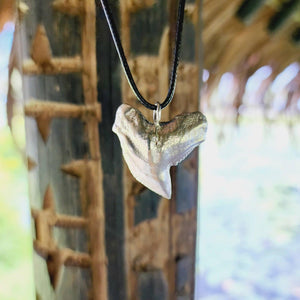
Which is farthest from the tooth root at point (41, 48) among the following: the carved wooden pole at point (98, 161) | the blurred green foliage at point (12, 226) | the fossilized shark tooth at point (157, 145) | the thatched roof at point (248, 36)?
the blurred green foliage at point (12, 226)

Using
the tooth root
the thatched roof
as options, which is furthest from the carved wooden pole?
the thatched roof

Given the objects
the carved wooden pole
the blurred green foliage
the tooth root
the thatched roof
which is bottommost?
the blurred green foliage

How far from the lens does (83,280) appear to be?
0.41 meters

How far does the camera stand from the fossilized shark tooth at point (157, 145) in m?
0.35

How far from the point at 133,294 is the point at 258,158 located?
153cm

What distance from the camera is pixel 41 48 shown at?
0.36 meters

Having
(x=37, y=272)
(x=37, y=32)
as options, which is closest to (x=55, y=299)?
(x=37, y=272)

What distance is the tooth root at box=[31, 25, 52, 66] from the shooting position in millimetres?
360

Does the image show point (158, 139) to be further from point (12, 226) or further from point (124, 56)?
point (12, 226)

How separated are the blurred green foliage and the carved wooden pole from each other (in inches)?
29.4

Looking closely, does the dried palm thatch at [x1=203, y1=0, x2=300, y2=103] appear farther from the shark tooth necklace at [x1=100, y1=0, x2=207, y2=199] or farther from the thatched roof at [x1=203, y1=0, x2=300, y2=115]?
the shark tooth necklace at [x1=100, y1=0, x2=207, y2=199]

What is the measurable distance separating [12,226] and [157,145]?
0.95 metres

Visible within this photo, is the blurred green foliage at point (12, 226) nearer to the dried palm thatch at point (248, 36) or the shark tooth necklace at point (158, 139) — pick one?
the dried palm thatch at point (248, 36)

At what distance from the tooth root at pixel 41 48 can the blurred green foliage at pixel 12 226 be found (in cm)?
80
